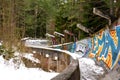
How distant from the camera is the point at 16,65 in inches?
416

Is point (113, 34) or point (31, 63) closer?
point (113, 34)

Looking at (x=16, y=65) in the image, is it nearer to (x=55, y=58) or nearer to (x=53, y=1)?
(x=55, y=58)

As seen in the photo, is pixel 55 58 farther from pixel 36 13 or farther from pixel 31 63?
pixel 36 13

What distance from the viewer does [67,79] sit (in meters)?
4.67

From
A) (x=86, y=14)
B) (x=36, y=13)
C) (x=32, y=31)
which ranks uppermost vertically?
(x=86, y=14)

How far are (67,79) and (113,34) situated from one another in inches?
246

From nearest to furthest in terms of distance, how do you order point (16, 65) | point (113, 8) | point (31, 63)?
1. point (16, 65)
2. point (31, 63)
3. point (113, 8)

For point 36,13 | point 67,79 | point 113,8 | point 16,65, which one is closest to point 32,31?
point 36,13

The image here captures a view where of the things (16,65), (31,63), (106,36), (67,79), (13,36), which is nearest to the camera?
(67,79)

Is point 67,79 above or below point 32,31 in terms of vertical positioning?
above

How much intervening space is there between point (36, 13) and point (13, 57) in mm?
33874

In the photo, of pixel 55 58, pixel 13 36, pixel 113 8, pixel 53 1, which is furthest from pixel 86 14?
pixel 53 1

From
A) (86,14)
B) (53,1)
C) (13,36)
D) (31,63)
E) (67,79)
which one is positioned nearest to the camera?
(67,79)

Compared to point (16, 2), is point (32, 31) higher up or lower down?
lower down
